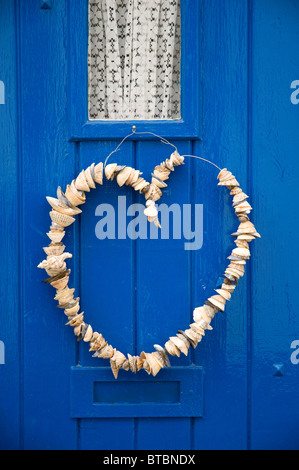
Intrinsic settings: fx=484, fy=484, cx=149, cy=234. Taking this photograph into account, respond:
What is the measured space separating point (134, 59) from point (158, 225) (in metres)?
0.43

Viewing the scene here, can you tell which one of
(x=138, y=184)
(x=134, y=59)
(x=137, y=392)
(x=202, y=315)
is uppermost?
(x=134, y=59)

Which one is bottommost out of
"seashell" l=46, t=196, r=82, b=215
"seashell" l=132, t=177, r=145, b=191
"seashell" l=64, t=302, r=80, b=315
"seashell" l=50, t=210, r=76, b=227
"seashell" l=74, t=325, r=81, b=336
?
"seashell" l=74, t=325, r=81, b=336

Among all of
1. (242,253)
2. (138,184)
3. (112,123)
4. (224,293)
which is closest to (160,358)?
(224,293)

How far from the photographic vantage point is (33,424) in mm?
1254

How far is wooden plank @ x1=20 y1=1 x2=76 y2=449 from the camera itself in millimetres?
1213

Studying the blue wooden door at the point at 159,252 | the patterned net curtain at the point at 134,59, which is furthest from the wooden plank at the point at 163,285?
the patterned net curtain at the point at 134,59

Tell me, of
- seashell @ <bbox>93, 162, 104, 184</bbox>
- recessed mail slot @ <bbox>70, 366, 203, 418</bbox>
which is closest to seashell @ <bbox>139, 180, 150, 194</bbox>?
seashell @ <bbox>93, 162, 104, 184</bbox>

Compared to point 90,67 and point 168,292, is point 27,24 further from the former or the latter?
point 168,292

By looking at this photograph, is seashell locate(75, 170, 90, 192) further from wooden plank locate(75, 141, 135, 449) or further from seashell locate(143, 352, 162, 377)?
seashell locate(143, 352, 162, 377)

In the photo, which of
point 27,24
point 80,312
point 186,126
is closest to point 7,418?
point 80,312

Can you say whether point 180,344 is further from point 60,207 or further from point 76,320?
point 60,207

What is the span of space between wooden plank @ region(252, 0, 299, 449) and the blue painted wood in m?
0.16

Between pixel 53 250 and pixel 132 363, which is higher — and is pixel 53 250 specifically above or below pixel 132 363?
above

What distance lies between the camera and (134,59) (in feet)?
4.03
